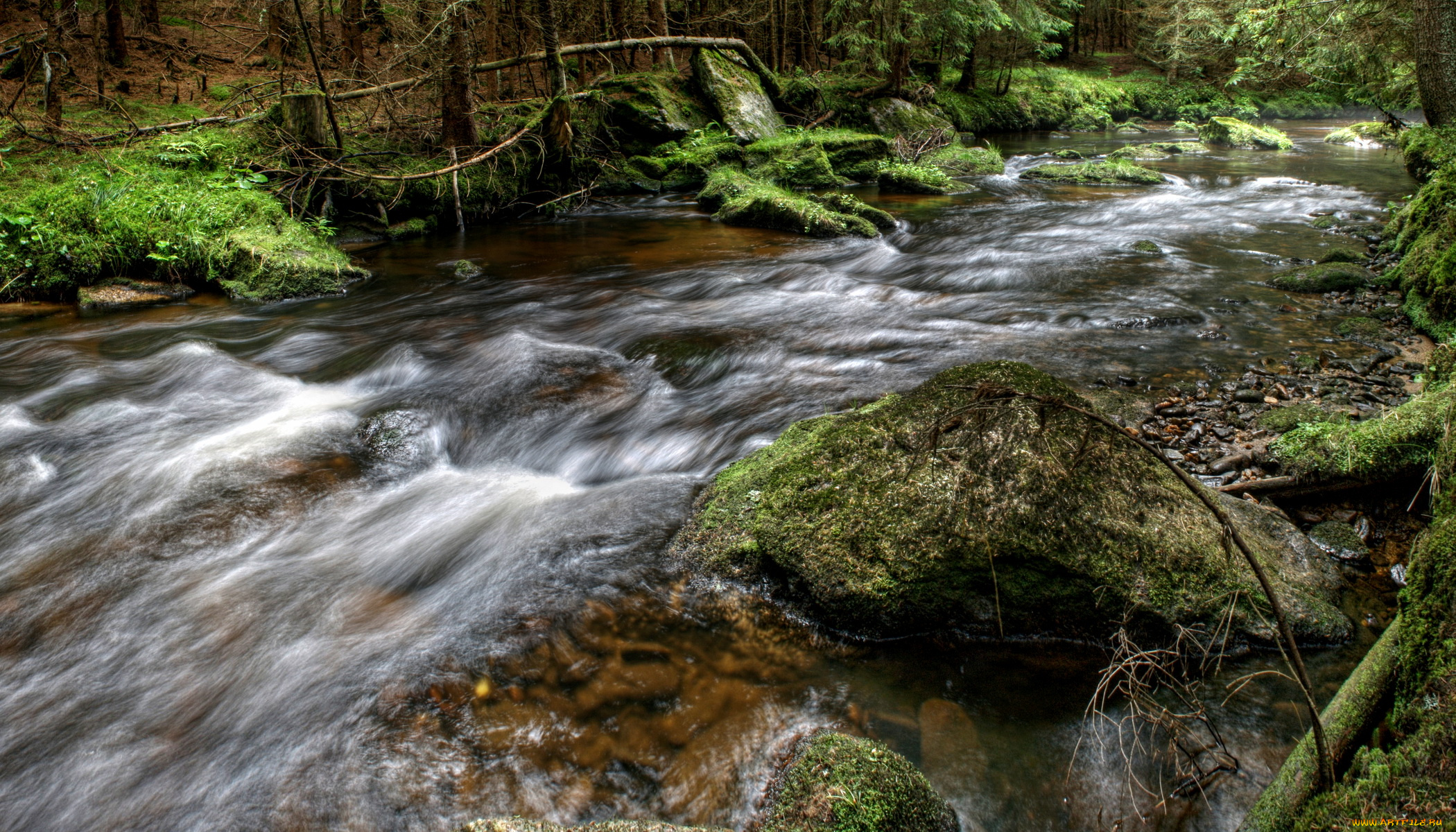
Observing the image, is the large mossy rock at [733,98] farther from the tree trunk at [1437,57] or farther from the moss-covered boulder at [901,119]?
the tree trunk at [1437,57]

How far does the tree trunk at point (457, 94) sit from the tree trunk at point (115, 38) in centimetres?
1097

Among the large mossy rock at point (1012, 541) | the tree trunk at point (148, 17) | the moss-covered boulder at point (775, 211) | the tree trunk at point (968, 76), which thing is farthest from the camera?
the tree trunk at point (968, 76)

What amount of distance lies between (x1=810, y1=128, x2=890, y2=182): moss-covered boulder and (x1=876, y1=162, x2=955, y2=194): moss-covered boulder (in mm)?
925

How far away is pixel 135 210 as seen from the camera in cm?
902

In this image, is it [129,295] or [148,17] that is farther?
[148,17]

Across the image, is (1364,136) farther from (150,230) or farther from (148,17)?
(148,17)

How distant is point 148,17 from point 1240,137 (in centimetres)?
3020

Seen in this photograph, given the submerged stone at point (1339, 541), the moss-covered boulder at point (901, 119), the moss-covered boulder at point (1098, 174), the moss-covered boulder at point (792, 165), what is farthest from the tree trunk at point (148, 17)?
the submerged stone at point (1339, 541)

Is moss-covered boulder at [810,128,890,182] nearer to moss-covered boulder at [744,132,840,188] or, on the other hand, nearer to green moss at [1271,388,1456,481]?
moss-covered boulder at [744,132,840,188]

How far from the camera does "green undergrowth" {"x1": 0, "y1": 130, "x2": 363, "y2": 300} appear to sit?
854 cm

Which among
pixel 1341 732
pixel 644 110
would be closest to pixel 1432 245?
pixel 1341 732

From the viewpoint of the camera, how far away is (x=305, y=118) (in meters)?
11.0

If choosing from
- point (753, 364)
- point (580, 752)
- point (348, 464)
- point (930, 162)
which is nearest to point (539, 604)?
point (580, 752)

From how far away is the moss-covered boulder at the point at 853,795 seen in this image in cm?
236
